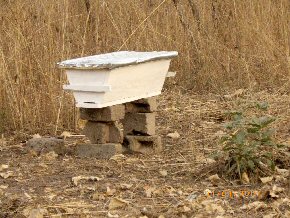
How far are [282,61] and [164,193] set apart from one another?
4644mm

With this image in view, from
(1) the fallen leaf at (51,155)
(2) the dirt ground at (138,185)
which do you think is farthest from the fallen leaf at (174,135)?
(1) the fallen leaf at (51,155)

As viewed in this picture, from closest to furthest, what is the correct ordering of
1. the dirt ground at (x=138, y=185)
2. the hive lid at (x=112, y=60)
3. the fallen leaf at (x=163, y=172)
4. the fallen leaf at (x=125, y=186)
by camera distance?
1. the dirt ground at (x=138, y=185)
2. the fallen leaf at (x=125, y=186)
3. the fallen leaf at (x=163, y=172)
4. the hive lid at (x=112, y=60)

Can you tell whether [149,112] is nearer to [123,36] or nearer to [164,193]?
[164,193]

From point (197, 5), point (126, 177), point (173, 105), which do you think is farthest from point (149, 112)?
point (197, 5)

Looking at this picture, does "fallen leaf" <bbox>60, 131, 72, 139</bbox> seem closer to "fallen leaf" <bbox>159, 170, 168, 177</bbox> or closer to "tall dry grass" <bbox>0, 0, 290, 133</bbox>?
"tall dry grass" <bbox>0, 0, 290, 133</bbox>

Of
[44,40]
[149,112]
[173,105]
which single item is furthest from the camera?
[173,105]

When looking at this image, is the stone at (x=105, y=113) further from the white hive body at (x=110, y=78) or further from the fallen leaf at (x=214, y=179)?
the fallen leaf at (x=214, y=179)

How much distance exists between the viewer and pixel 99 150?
6.11 metres

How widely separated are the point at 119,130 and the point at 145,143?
34cm

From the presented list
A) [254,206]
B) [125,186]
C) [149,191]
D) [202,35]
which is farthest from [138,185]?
[202,35]

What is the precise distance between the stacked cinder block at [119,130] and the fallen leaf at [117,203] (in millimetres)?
1371

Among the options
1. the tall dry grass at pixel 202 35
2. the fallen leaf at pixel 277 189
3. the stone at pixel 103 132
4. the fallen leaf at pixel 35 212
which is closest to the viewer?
the fallen leaf at pixel 35 212

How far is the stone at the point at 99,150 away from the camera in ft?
20.0

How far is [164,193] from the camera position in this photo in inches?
195
